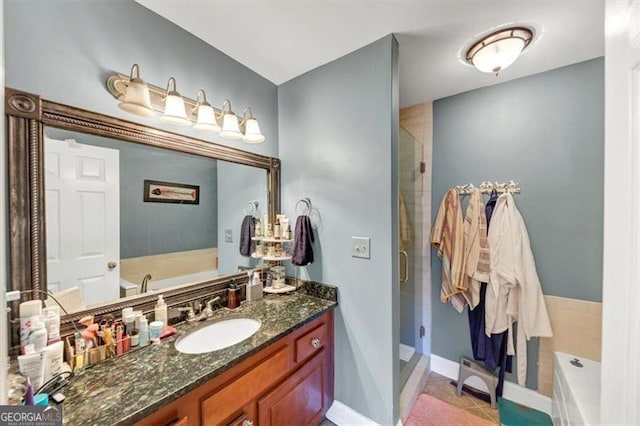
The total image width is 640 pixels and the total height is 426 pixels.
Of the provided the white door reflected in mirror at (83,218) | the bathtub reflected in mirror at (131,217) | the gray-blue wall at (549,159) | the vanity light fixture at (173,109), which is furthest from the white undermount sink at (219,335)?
the gray-blue wall at (549,159)

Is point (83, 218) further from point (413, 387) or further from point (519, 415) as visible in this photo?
point (519, 415)

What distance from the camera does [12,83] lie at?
36.3 inches

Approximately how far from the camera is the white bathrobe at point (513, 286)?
177cm

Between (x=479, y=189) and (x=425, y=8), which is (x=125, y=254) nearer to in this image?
(x=425, y=8)

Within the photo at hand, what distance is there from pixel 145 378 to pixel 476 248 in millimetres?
2104

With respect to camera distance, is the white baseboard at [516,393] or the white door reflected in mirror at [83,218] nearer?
the white door reflected in mirror at [83,218]

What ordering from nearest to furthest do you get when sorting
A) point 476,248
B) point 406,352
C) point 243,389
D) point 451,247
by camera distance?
point 243,389, point 476,248, point 451,247, point 406,352

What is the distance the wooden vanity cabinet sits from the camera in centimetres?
93

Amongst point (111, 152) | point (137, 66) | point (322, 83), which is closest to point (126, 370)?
point (111, 152)

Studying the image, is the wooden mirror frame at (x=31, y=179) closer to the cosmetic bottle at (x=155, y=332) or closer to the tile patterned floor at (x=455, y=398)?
the cosmetic bottle at (x=155, y=332)

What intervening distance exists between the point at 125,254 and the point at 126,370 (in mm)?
527

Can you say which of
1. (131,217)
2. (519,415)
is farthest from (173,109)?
(519,415)

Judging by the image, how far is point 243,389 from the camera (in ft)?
3.57

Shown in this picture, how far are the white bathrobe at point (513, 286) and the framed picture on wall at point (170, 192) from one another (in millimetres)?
2106
